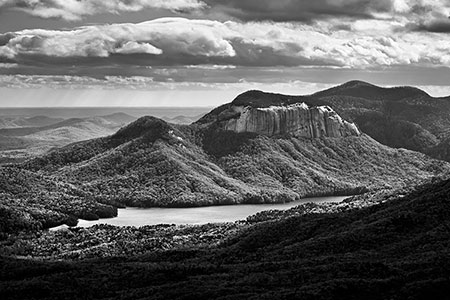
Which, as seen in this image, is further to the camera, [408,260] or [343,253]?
[343,253]

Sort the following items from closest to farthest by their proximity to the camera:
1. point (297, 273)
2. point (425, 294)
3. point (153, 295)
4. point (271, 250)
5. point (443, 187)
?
point (425, 294), point (153, 295), point (297, 273), point (271, 250), point (443, 187)

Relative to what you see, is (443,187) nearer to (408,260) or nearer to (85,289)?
(408,260)

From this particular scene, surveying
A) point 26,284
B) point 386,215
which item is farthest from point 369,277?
point 386,215

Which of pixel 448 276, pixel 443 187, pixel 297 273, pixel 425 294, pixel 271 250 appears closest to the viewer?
pixel 425 294

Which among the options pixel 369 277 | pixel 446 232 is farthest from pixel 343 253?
pixel 369 277

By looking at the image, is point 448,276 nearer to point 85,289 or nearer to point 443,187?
point 85,289

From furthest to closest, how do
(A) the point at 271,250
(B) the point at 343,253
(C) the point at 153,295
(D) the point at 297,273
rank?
(A) the point at 271,250 < (B) the point at 343,253 < (D) the point at 297,273 < (C) the point at 153,295
